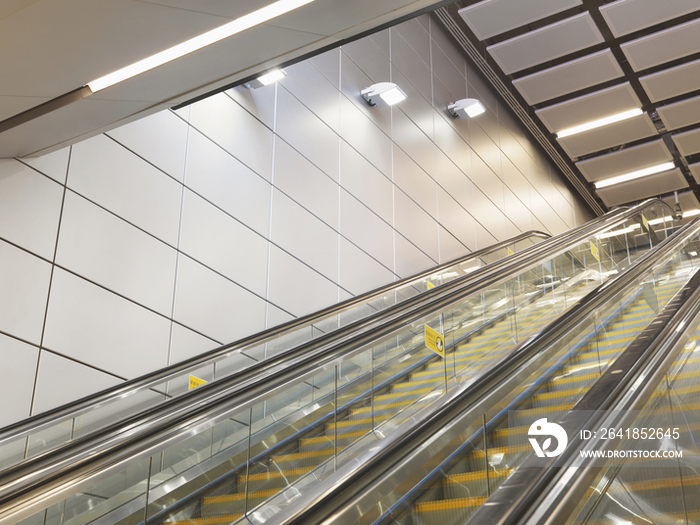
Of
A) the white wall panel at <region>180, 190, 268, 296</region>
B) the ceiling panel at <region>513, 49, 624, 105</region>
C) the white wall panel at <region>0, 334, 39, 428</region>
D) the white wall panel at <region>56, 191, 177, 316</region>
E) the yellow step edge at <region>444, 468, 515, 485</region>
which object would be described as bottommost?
the yellow step edge at <region>444, 468, 515, 485</region>

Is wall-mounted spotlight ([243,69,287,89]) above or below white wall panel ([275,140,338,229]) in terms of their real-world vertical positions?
above

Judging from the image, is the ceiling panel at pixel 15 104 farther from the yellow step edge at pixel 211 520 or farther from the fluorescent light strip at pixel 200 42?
the yellow step edge at pixel 211 520

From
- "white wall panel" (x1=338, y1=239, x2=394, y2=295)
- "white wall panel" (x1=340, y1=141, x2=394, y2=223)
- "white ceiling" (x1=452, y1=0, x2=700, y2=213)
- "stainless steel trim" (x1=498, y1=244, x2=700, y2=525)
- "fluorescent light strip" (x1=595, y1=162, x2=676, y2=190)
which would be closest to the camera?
"stainless steel trim" (x1=498, y1=244, x2=700, y2=525)

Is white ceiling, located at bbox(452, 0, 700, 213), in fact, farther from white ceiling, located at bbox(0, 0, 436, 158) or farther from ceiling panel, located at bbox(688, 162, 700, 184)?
white ceiling, located at bbox(0, 0, 436, 158)

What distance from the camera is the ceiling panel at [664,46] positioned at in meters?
9.48

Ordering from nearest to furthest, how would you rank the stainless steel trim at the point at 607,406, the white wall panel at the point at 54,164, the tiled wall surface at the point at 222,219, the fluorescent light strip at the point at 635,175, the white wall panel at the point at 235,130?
the stainless steel trim at the point at 607,406 → the tiled wall surface at the point at 222,219 → the white wall panel at the point at 54,164 → the white wall panel at the point at 235,130 → the fluorescent light strip at the point at 635,175

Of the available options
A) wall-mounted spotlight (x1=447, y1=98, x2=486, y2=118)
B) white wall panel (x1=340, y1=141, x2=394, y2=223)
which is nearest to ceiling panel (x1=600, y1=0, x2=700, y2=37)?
wall-mounted spotlight (x1=447, y1=98, x2=486, y2=118)

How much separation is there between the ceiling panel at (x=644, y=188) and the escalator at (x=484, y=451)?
430 inches

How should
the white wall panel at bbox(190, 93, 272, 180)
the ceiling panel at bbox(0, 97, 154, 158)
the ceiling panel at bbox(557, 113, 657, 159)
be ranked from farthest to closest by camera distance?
the ceiling panel at bbox(557, 113, 657, 159)
the white wall panel at bbox(190, 93, 272, 180)
the ceiling panel at bbox(0, 97, 154, 158)

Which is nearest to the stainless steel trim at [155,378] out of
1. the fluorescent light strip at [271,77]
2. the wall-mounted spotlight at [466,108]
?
the fluorescent light strip at [271,77]

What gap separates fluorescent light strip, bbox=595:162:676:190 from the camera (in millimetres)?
13163

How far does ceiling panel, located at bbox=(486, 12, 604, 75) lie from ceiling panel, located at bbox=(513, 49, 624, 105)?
32cm

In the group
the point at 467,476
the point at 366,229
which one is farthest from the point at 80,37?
the point at 366,229

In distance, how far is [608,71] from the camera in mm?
10555
